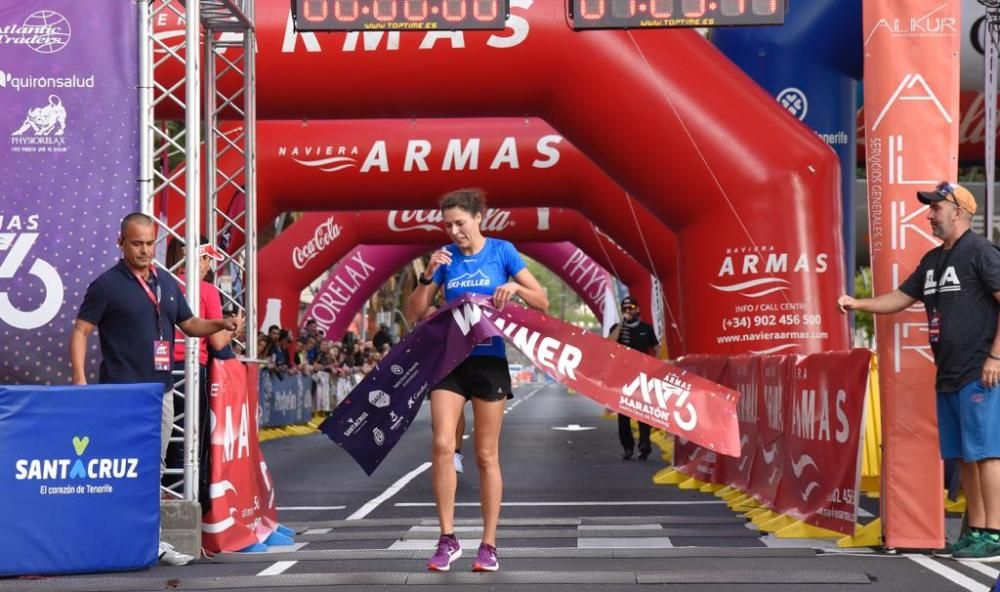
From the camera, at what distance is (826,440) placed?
9.93 m

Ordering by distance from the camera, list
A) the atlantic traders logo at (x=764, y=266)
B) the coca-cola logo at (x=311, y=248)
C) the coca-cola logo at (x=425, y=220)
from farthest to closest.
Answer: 1. the coca-cola logo at (x=311, y=248)
2. the coca-cola logo at (x=425, y=220)
3. the atlantic traders logo at (x=764, y=266)

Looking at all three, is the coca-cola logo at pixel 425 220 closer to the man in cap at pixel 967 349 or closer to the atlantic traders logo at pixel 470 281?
the man in cap at pixel 967 349

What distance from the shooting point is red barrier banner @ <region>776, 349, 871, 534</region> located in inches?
364

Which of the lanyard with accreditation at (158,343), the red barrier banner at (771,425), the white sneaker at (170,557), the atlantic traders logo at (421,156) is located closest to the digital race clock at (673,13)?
the red barrier banner at (771,425)

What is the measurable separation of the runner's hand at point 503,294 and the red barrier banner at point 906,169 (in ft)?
8.35

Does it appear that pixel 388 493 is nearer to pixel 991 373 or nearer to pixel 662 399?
pixel 662 399

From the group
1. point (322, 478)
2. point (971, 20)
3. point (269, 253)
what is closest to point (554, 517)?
point (322, 478)

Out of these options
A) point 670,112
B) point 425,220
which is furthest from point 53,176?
point 425,220

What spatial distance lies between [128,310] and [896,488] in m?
4.50

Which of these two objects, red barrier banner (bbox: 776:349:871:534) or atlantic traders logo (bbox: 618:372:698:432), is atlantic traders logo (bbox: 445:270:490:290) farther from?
red barrier banner (bbox: 776:349:871:534)

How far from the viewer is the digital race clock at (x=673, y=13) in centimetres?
1216

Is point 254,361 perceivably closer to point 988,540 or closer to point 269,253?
point 988,540

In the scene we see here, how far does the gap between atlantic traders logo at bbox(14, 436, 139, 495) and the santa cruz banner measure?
4.42ft

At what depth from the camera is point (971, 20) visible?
1767 centimetres
